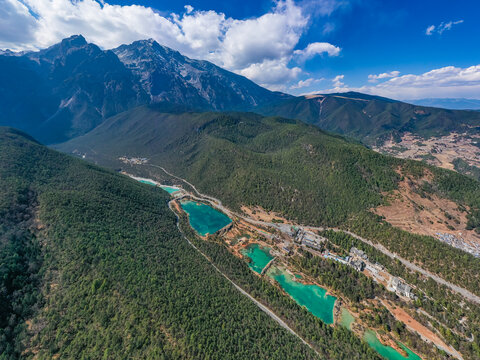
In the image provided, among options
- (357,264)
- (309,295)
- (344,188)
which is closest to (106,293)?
(309,295)

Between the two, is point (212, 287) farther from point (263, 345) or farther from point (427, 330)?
point (427, 330)

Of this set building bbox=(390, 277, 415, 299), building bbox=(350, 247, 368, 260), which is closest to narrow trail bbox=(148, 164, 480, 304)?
building bbox=(350, 247, 368, 260)

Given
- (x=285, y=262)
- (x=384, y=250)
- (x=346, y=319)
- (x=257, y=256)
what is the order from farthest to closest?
(x=257, y=256), (x=285, y=262), (x=384, y=250), (x=346, y=319)

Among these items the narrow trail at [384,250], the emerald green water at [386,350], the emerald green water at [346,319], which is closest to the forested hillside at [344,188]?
the narrow trail at [384,250]

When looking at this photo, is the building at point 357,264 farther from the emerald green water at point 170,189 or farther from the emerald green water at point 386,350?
the emerald green water at point 170,189

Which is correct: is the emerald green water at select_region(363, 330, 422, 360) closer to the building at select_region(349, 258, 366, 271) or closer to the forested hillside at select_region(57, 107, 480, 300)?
the building at select_region(349, 258, 366, 271)

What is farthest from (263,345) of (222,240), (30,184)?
(30,184)

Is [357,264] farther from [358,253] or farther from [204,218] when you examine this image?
[204,218]

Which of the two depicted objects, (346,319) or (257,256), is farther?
(257,256)
